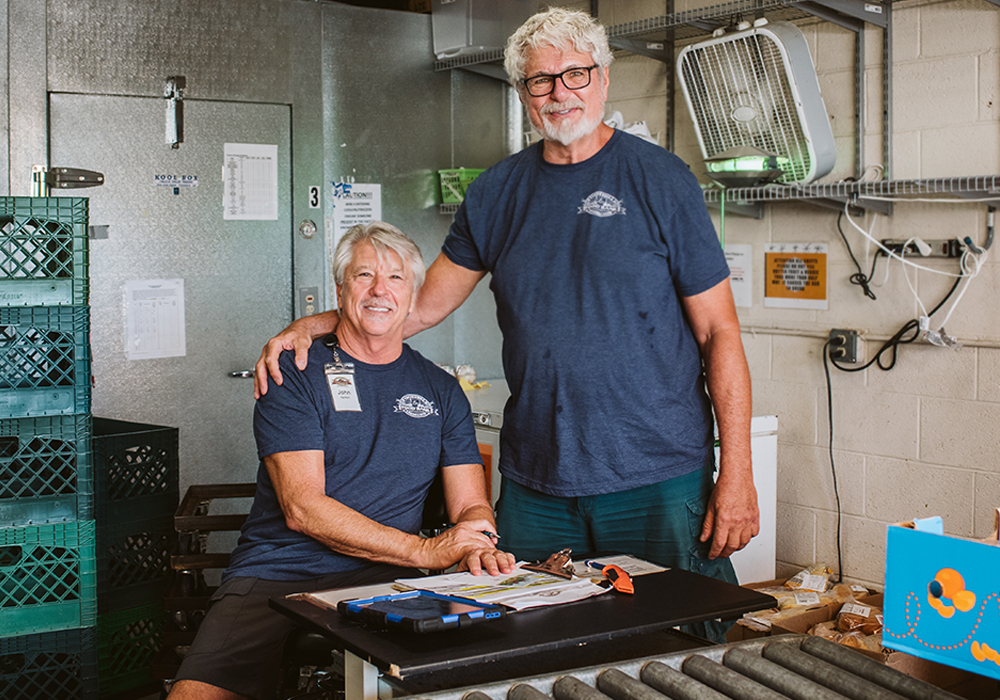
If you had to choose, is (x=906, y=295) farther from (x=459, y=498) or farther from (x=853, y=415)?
(x=459, y=498)

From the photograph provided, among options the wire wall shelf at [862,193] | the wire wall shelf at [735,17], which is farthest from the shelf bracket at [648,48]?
the wire wall shelf at [862,193]

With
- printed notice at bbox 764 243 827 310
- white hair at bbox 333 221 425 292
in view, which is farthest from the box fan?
white hair at bbox 333 221 425 292

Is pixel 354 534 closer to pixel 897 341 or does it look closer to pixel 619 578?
pixel 619 578

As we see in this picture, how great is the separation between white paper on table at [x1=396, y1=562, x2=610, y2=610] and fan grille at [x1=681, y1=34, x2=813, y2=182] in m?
1.91

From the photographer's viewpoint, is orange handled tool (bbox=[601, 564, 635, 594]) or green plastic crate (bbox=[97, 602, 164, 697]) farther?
green plastic crate (bbox=[97, 602, 164, 697])

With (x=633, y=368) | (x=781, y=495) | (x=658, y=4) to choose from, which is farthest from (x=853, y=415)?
(x=658, y=4)

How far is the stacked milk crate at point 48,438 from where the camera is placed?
7.51ft

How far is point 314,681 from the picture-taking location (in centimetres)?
231

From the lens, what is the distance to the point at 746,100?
3.04m

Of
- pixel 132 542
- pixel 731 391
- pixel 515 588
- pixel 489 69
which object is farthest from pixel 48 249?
pixel 489 69

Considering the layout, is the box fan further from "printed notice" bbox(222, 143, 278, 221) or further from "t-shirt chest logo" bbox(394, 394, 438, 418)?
"printed notice" bbox(222, 143, 278, 221)

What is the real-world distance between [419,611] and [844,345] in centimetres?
218

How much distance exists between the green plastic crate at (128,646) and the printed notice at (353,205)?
1.70 meters

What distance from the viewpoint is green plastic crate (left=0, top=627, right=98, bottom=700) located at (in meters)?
2.34
